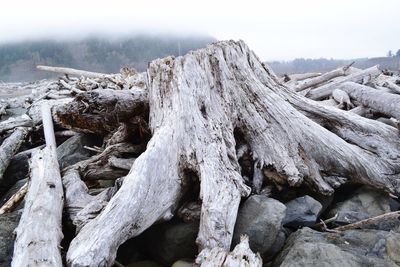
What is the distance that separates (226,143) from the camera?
4328 millimetres

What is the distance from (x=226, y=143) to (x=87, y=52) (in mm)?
120926

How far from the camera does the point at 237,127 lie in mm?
4781

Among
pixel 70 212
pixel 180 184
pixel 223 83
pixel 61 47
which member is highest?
pixel 223 83

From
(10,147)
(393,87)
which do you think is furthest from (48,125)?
(393,87)

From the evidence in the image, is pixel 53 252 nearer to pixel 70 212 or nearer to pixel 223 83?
pixel 70 212

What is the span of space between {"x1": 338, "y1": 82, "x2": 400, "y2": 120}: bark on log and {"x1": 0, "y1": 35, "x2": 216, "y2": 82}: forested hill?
284 feet

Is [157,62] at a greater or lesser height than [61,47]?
greater

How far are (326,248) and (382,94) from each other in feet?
15.3

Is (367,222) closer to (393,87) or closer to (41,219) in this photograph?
(41,219)

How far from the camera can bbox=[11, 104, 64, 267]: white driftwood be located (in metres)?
2.85

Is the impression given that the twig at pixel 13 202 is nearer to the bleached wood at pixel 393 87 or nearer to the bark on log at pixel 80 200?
the bark on log at pixel 80 200

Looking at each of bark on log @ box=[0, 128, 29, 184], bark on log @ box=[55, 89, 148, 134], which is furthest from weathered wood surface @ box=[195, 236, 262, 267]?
bark on log @ box=[0, 128, 29, 184]

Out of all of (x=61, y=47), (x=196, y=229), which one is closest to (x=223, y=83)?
(x=196, y=229)

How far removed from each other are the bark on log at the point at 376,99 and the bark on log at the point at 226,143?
1346 mm
